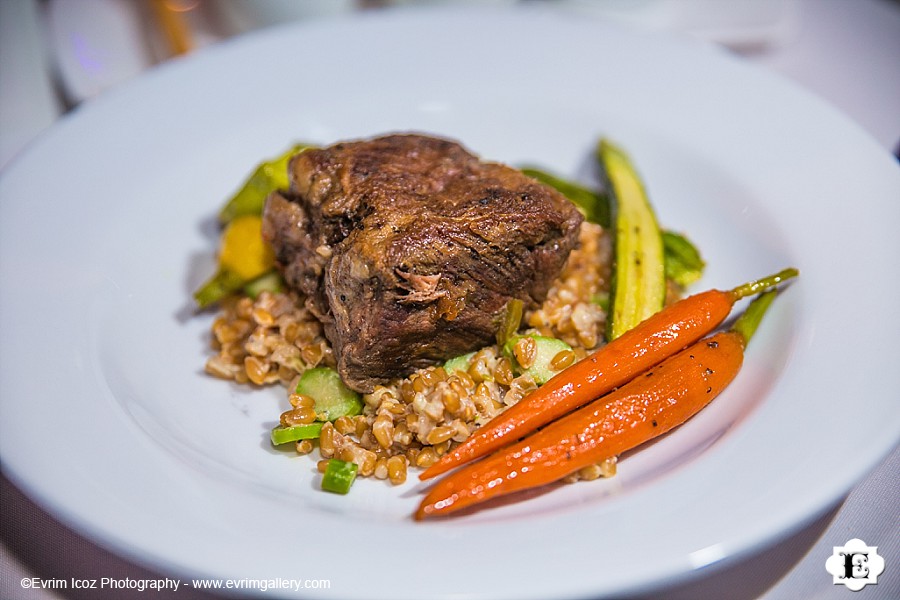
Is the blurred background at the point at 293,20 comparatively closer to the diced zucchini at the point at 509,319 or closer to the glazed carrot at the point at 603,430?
the glazed carrot at the point at 603,430

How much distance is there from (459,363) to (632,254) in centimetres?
110

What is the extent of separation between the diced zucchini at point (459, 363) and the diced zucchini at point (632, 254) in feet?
2.24

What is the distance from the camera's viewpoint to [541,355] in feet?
11.7

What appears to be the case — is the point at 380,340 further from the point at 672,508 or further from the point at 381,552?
the point at 672,508

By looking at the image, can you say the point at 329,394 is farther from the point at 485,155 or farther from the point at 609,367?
the point at 485,155

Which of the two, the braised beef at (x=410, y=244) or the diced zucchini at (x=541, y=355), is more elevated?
the braised beef at (x=410, y=244)

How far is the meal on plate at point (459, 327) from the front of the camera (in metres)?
3.09

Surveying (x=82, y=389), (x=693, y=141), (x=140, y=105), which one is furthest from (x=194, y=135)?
(x=693, y=141)

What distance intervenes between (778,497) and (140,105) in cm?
421

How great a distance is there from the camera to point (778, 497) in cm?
257

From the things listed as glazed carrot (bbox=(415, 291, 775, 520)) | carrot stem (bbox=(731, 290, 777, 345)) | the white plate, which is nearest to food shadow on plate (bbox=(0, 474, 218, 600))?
the white plate

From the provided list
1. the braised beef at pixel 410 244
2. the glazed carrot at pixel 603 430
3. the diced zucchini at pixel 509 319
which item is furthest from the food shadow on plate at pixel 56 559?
the diced zucchini at pixel 509 319

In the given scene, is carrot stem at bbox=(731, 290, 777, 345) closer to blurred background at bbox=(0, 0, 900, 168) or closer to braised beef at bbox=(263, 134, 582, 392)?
braised beef at bbox=(263, 134, 582, 392)

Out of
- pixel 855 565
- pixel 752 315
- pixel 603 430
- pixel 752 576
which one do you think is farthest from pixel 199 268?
pixel 855 565
